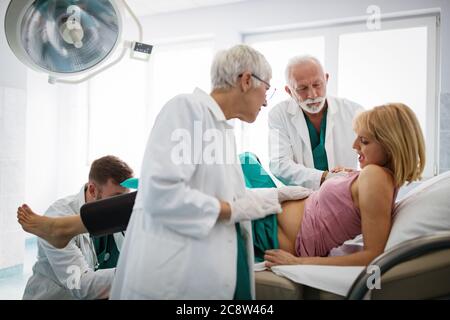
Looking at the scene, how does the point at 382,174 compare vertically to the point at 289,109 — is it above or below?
below

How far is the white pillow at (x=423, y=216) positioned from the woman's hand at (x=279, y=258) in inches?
10.9

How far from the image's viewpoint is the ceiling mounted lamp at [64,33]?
1.47 metres

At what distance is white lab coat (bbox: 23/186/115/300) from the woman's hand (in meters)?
0.62

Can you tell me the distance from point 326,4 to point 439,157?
164cm

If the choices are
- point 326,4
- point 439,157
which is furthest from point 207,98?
point 326,4

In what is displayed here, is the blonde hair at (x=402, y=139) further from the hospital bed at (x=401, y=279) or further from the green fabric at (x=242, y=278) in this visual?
the green fabric at (x=242, y=278)

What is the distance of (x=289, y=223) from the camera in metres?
1.43

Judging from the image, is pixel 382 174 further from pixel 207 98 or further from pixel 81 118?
pixel 81 118

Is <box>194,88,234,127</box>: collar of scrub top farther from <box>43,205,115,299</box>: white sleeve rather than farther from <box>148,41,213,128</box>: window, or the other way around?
<box>148,41,213,128</box>: window

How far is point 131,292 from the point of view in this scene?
1.09 meters

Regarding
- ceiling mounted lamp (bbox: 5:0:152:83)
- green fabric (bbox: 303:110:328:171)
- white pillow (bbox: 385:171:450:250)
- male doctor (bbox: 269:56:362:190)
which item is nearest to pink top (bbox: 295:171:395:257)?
white pillow (bbox: 385:171:450:250)

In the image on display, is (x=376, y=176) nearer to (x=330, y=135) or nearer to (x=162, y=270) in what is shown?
(x=162, y=270)

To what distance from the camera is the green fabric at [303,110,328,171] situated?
204 cm

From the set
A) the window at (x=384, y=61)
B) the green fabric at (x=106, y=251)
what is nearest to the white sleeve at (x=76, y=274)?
the green fabric at (x=106, y=251)
